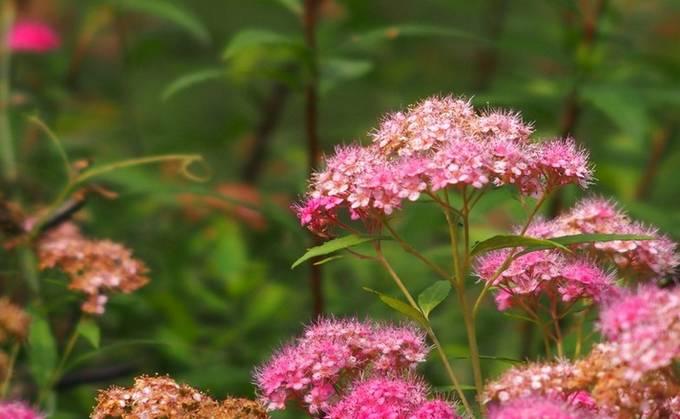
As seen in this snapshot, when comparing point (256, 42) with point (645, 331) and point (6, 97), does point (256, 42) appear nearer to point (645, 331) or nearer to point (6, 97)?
point (6, 97)

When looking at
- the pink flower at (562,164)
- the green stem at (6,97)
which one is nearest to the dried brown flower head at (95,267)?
the green stem at (6,97)

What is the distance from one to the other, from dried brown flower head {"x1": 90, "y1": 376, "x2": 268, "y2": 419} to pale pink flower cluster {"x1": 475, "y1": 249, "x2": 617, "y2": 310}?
476mm

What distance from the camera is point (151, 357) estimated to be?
14.0 ft

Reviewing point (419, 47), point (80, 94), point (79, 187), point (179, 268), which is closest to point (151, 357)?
point (179, 268)

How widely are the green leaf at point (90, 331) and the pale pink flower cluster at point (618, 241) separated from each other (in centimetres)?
98

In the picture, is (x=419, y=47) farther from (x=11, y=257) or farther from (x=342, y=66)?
(x=11, y=257)

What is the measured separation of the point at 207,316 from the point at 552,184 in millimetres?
2589

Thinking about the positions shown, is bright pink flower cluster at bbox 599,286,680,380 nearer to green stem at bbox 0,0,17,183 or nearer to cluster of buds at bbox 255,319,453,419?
cluster of buds at bbox 255,319,453,419

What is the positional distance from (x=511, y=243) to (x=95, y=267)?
1.21 meters

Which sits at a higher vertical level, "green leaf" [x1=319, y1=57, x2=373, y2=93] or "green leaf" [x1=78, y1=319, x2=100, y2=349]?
"green leaf" [x1=319, y1=57, x2=373, y2=93]

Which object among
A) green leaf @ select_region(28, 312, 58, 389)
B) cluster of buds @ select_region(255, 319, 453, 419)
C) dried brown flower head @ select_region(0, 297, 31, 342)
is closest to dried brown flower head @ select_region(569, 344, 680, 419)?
cluster of buds @ select_region(255, 319, 453, 419)

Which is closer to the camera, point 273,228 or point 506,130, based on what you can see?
point 506,130

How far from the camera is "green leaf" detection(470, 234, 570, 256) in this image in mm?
2010

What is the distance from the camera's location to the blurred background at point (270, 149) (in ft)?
12.4
